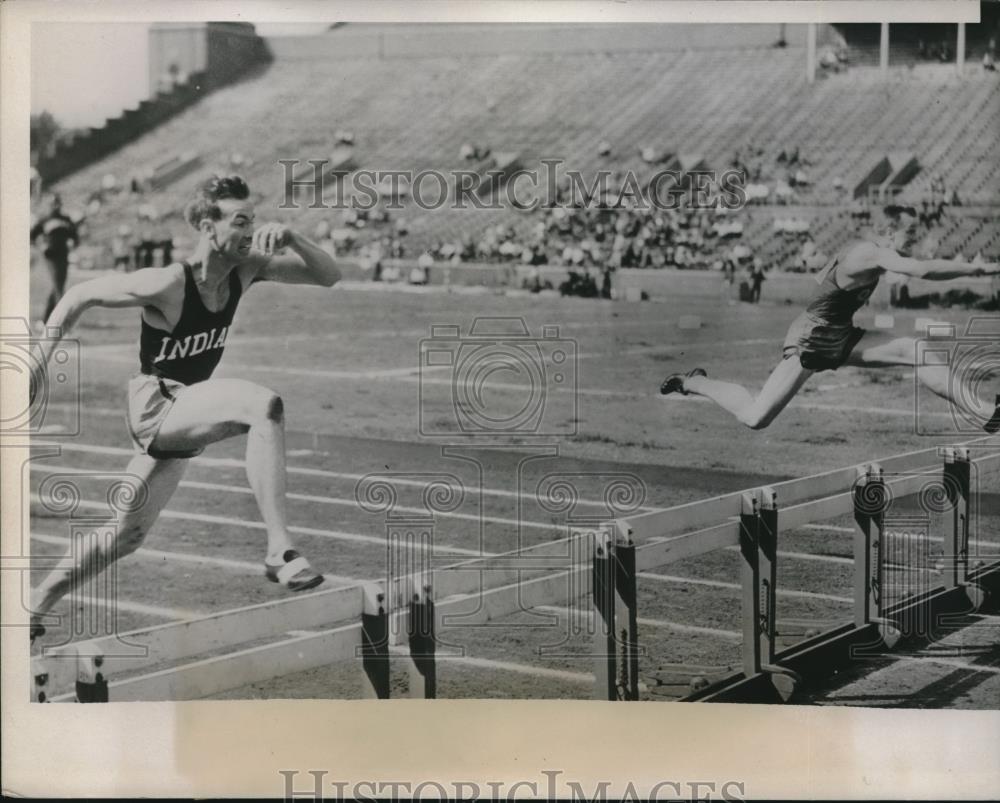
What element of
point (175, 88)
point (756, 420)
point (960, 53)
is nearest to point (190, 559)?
point (175, 88)

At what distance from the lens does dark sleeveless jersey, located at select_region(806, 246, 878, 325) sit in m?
4.50

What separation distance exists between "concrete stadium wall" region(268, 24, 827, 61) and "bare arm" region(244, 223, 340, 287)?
0.55 m

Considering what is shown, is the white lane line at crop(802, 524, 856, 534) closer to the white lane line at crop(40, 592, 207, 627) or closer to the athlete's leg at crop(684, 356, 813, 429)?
the athlete's leg at crop(684, 356, 813, 429)

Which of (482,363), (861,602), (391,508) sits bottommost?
(861,602)

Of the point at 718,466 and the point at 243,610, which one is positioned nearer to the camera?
the point at 243,610

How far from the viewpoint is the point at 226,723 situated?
4426 mm

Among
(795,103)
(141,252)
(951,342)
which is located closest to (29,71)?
(141,252)

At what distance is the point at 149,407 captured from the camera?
450 centimetres

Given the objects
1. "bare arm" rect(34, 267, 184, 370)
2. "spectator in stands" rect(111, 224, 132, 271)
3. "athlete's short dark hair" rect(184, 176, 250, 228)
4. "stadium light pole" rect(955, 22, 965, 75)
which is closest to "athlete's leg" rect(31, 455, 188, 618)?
"bare arm" rect(34, 267, 184, 370)

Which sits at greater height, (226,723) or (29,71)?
(29,71)

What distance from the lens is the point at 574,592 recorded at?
4375 millimetres

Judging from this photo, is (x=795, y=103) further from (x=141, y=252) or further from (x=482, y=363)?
(x=141, y=252)

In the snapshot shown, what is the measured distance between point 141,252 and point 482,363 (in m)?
1.11

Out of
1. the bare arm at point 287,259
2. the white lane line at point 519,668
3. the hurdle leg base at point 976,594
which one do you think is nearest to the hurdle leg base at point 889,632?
the hurdle leg base at point 976,594
